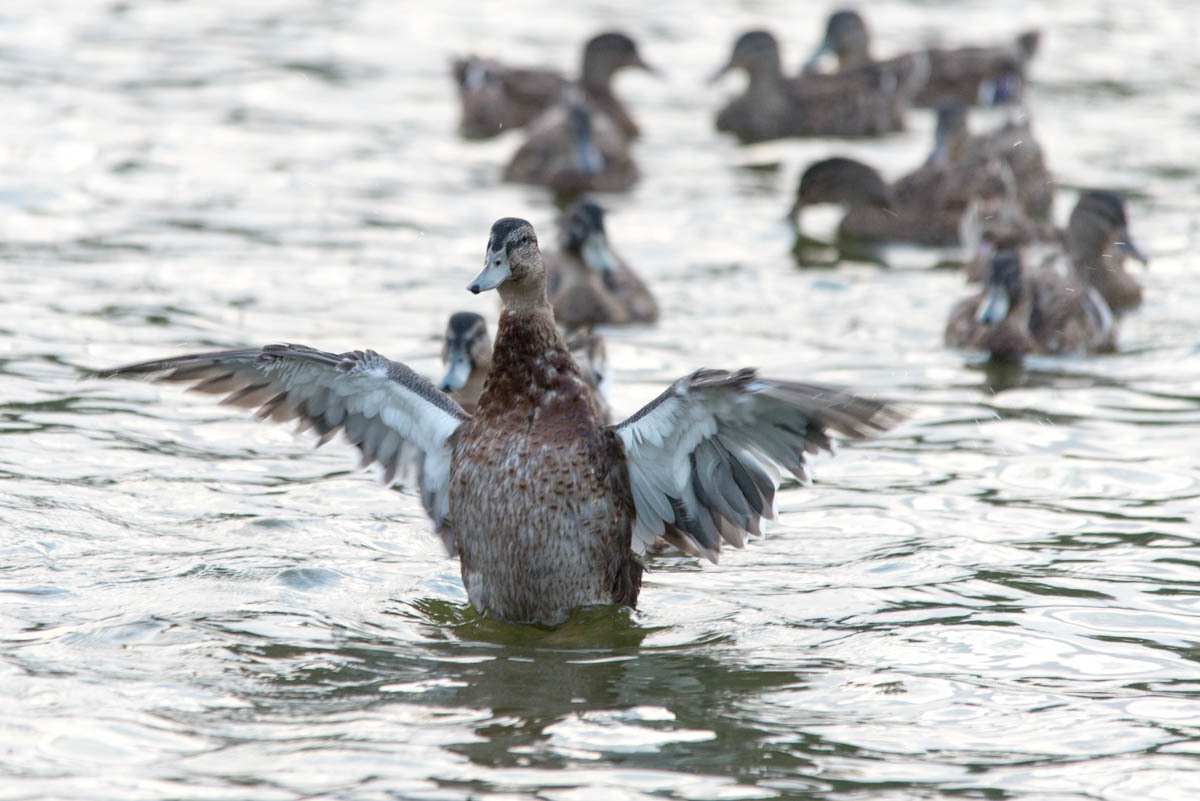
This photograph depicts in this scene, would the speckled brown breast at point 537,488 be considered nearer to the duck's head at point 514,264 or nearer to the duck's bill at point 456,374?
the duck's head at point 514,264

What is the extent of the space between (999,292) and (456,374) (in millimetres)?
3991

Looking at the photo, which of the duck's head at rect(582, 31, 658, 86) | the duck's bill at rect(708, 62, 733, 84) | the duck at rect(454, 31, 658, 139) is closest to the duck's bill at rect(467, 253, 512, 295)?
the duck at rect(454, 31, 658, 139)

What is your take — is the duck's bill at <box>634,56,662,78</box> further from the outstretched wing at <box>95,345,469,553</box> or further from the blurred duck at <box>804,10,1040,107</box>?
the outstretched wing at <box>95,345,469,553</box>

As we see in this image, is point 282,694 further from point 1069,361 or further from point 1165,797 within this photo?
point 1069,361

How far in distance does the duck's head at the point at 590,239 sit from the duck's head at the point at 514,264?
460cm

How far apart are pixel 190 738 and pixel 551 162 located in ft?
32.4

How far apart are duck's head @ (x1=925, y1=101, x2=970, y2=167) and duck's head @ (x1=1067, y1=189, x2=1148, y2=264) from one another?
2.69 meters

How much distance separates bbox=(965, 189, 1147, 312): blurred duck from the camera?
12477 mm

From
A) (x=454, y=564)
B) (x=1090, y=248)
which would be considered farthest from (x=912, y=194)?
(x=454, y=564)

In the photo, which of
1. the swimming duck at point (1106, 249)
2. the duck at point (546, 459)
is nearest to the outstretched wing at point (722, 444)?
the duck at point (546, 459)

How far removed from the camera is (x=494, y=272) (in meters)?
6.88

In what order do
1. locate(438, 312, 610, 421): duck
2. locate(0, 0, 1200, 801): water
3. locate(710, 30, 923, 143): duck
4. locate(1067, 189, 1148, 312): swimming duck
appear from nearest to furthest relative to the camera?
locate(0, 0, 1200, 801): water, locate(438, 312, 610, 421): duck, locate(1067, 189, 1148, 312): swimming duck, locate(710, 30, 923, 143): duck

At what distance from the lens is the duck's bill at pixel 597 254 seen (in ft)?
38.5

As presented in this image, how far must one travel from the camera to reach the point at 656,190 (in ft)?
50.1
